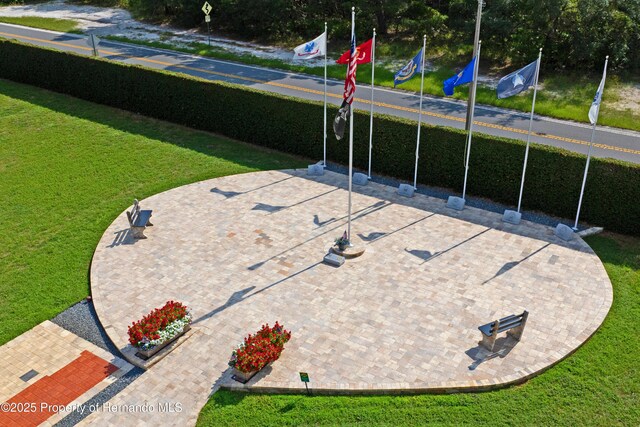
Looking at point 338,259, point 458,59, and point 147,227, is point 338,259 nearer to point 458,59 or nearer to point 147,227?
point 147,227

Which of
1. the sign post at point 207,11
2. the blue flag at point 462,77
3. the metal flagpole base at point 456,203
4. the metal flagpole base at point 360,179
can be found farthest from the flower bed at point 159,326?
the sign post at point 207,11

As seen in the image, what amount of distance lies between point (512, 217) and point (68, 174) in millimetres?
17354

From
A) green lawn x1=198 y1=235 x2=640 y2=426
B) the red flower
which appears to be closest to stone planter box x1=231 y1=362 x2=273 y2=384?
green lawn x1=198 y1=235 x2=640 y2=426

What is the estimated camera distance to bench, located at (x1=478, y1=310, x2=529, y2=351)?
13961mm

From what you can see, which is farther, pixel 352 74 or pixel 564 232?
pixel 564 232

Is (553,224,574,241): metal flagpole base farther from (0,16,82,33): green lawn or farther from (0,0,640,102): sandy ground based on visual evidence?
(0,16,82,33): green lawn

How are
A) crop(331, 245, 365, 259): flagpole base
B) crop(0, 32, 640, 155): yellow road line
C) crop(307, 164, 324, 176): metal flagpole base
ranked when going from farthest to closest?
crop(0, 32, 640, 155): yellow road line
crop(307, 164, 324, 176): metal flagpole base
crop(331, 245, 365, 259): flagpole base

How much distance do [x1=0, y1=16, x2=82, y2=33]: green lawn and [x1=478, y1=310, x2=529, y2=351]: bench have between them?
1755 inches

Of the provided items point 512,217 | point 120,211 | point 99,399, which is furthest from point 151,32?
point 99,399

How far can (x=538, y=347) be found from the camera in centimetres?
1441

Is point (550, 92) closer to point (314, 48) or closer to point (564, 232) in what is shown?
point (564, 232)

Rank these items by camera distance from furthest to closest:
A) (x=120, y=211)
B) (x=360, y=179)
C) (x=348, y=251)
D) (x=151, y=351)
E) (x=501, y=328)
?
1. (x=360, y=179)
2. (x=120, y=211)
3. (x=348, y=251)
4. (x=151, y=351)
5. (x=501, y=328)

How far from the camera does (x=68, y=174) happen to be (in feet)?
77.7

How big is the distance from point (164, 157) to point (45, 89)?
40.4ft
